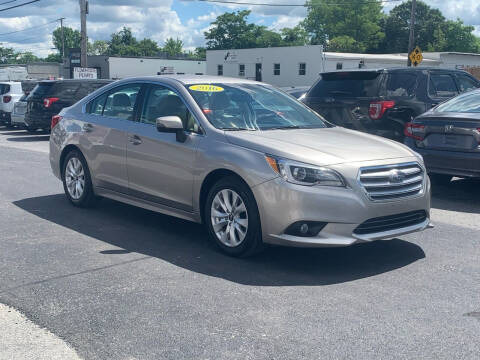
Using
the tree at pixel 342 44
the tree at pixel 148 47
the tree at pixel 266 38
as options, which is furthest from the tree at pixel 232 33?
the tree at pixel 148 47

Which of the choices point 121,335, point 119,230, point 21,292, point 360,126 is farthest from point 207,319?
point 360,126

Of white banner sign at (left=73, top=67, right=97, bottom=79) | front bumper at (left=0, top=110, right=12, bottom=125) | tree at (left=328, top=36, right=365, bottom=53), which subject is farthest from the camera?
tree at (left=328, top=36, right=365, bottom=53)

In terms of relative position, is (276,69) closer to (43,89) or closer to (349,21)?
(43,89)

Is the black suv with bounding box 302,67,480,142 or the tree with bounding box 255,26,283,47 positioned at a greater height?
the tree with bounding box 255,26,283,47

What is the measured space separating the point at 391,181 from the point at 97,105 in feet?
12.7

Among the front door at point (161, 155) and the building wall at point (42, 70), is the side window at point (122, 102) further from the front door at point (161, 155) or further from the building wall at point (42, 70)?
the building wall at point (42, 70)

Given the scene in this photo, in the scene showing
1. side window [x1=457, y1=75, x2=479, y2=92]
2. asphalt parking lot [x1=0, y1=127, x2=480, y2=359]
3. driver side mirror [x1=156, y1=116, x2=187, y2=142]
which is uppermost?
side window [x1=457, y1=75, x2=479, y2=92]

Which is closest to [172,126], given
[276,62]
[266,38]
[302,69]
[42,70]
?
[302,69]

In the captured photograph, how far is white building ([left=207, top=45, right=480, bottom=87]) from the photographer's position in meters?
52.8

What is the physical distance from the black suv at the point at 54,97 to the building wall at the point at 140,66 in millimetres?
51810

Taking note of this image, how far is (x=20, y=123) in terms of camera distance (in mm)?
20859

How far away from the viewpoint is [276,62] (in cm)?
5628

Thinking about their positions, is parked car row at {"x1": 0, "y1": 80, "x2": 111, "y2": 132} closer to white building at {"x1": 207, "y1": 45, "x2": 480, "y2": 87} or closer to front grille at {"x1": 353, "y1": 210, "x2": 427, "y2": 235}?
front grille at {"x1": 353, "y1": 210, "x2": 427, "y2": 235}

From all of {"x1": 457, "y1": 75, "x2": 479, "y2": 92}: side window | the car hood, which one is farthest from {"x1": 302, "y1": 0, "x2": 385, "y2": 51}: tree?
the car hood
